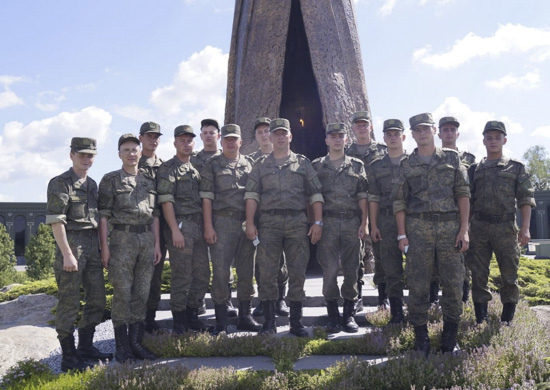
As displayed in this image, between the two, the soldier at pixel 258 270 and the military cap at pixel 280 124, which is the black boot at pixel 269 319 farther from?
the military cap at pixel 280 124

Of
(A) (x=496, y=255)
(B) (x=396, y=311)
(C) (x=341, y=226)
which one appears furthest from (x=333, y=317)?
(A) (x=496, y=255)

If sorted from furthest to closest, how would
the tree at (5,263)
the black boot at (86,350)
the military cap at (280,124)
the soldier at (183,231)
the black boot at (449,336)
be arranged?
the tree at (5,263), the military cap at (280,124), the soldier at (183,231), the black boot at (86,350), the black boot at (449,336)

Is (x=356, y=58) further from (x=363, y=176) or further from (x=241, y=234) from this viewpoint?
(x=241, y=234)

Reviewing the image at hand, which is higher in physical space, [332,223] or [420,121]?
[420,121]

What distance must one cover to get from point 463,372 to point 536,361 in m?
0.69

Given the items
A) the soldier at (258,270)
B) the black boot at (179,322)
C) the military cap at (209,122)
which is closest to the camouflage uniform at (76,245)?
the black boot at (179,322)

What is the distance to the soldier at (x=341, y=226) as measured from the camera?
5.69 metres

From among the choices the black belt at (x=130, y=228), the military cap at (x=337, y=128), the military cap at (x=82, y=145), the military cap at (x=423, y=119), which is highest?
the military cap at (x=337, y=128)

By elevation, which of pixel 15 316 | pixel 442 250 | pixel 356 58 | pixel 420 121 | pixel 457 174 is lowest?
pixel 15 316

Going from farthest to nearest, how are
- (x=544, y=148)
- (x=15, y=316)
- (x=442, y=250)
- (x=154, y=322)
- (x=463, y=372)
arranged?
(x=544, y=148), (x=15, y=316), (x=154, y=322), (x=442, y=250), (x=463, y=372)

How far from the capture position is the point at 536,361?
4113 millimetres

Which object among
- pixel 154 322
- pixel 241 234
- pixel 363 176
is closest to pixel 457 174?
pixel 363 176

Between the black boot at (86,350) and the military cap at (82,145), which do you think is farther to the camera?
the black boot at (86,350)

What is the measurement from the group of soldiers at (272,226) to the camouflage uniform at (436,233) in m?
0.01
